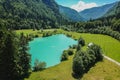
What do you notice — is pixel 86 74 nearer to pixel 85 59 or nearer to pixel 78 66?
pixel 78 66

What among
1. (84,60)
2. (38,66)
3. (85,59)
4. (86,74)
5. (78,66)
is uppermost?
(85,59)

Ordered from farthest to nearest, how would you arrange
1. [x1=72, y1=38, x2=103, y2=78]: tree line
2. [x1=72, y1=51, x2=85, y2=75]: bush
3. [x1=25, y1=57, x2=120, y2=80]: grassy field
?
[x1=72, y1=38, x2=103, y2=78]: tree line < [x1=72, y1=51, x2=85, y2=75]: bush < [x1=25, y1=57, x2=120, y2=80]: grassy field

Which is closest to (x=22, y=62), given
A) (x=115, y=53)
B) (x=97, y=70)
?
(x=97, y=70)

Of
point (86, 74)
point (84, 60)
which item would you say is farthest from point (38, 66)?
point (86, 74)

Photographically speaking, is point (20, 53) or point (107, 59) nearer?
point (20, 53)

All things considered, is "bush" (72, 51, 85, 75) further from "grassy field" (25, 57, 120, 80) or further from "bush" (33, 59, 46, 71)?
"bush" (33, 59, 46, 71)

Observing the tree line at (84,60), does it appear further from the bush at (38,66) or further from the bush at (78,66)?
the bush at (38,66)

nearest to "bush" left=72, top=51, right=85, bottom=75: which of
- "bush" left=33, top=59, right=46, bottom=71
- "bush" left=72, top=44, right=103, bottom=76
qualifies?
"bush" left=72, top=44, right=103, bottom=76

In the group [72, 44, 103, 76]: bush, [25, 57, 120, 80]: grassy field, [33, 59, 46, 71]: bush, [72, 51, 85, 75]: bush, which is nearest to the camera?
[25, 57, 120, 80]: grassy field

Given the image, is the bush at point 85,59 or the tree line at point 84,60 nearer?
the tree line at point 84,60

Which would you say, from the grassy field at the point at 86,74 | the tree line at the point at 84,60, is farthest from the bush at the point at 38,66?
the tree line at the point at 84,60

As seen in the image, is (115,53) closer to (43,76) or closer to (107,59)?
(107,59)
